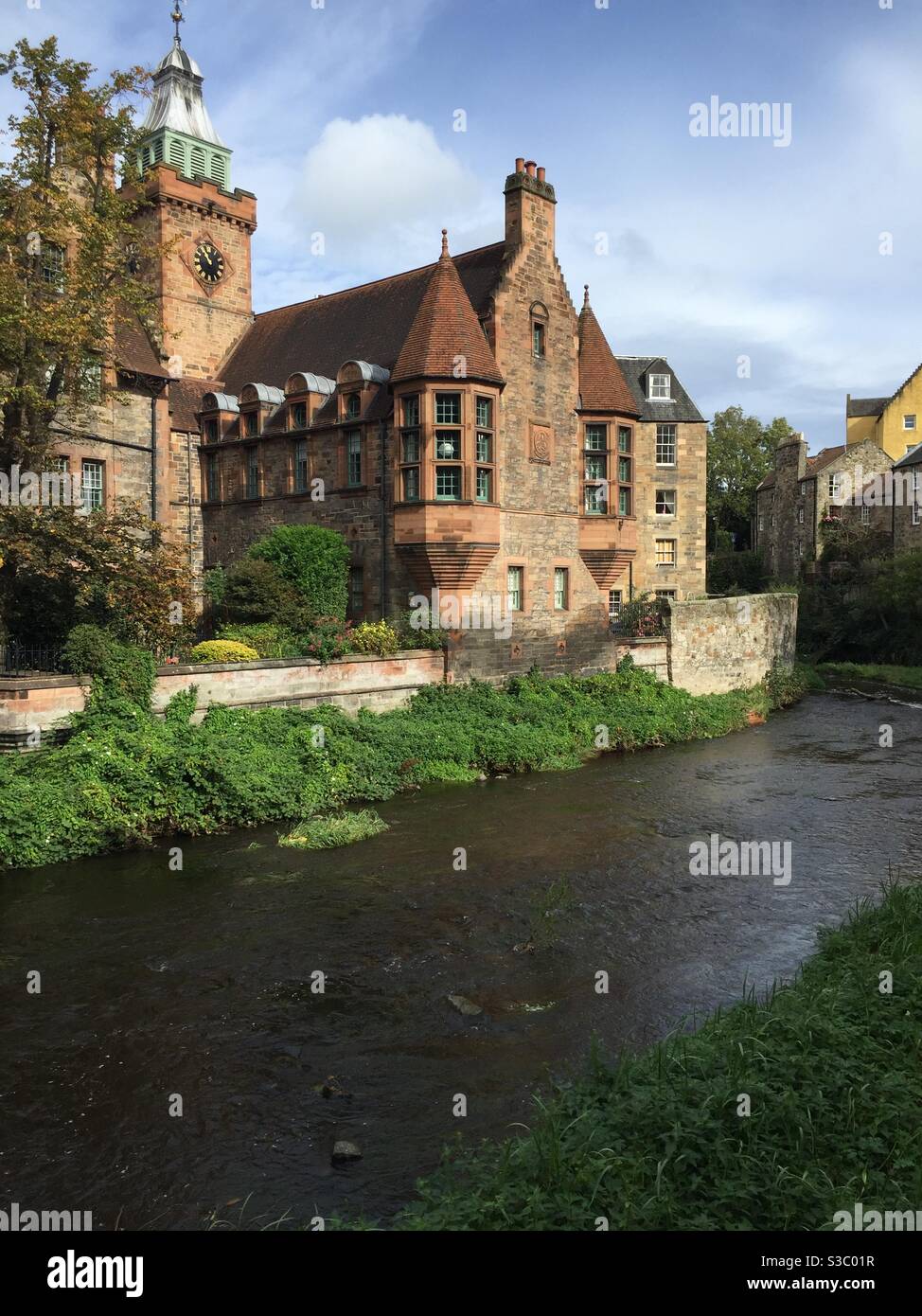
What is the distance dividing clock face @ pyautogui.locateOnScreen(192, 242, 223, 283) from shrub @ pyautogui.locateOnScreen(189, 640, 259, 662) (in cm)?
1867

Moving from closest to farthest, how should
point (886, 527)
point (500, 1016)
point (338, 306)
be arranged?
point (500, 1016) → point (338, 306) → point (886, 527)

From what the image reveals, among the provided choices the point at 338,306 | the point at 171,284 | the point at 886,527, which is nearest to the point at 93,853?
the point at 338,306

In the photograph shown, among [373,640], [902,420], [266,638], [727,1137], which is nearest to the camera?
[727,1137]

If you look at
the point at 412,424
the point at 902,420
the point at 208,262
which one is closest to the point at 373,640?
the point at 412,424

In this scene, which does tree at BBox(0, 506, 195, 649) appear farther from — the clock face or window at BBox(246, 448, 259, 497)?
the clock face

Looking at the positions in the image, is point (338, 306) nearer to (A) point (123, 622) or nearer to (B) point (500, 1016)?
(A) point (123, 622)

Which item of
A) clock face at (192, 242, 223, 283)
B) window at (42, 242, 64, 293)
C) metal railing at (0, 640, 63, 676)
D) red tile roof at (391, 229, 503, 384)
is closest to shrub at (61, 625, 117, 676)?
metal railing at (0, 640, 63, 676)

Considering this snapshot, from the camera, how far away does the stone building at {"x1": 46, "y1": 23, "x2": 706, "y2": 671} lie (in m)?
23.6

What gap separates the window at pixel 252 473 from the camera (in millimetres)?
28953

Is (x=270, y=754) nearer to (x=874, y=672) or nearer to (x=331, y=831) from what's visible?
(x=331, y=831)

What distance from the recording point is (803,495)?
4844 centimetres

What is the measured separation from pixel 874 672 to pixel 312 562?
23.6 meters
